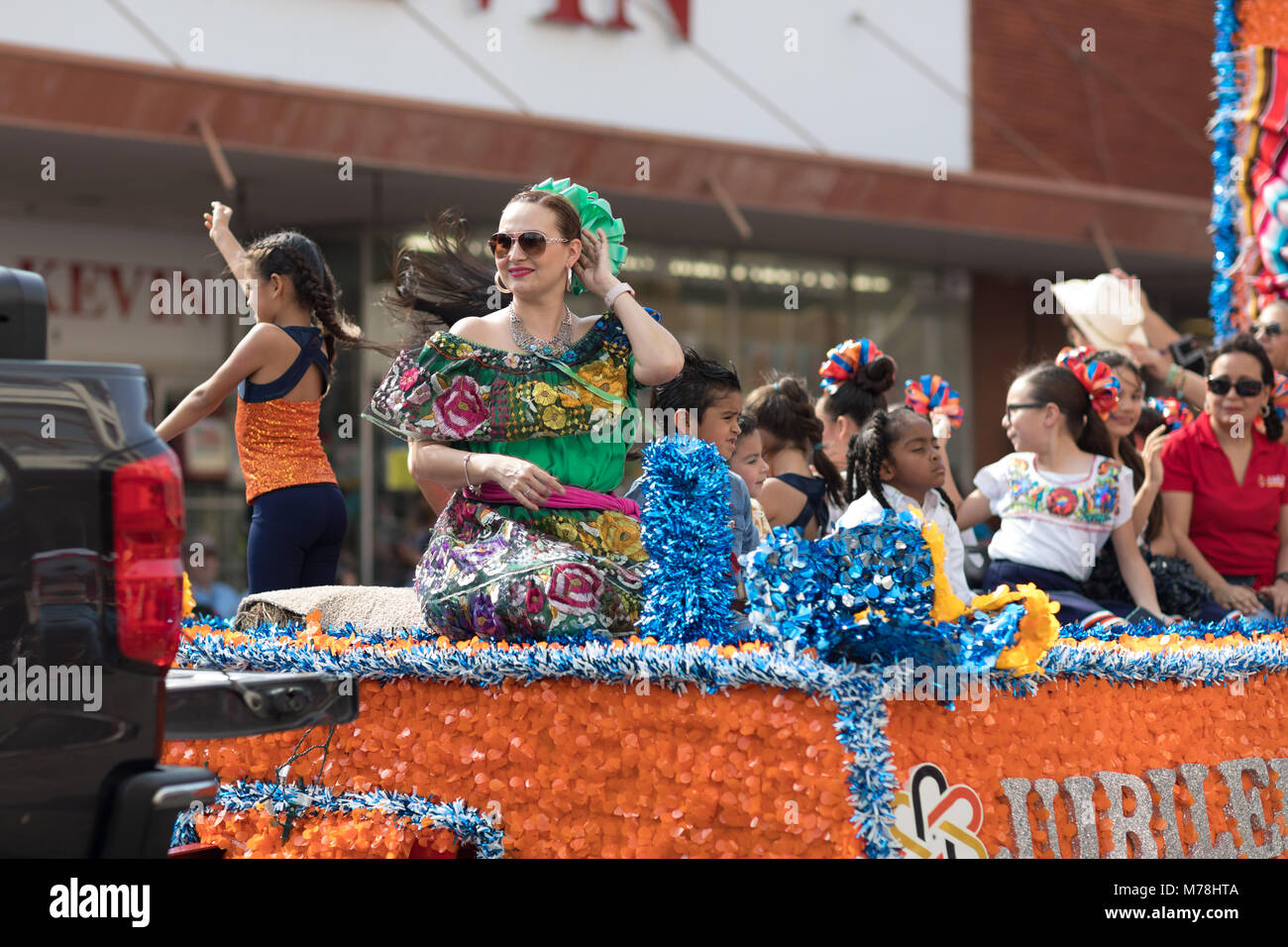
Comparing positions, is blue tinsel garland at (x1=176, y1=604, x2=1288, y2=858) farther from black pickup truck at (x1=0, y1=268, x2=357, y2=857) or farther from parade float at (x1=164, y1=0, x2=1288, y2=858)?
black pickup truck at (x1=0, y1=268, x2=357, y2=857)

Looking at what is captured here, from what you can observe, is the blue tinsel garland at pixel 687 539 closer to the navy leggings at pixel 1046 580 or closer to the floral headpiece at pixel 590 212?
the floral headpiece at pixel 590 212

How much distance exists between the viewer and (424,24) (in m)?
13.0

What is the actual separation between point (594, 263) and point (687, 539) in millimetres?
991

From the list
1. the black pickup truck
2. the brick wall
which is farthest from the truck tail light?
the brick wall

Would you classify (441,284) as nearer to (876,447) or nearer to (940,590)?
(876,447)

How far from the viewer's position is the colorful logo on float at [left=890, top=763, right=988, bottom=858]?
3.66 meters

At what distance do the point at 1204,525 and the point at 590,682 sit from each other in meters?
3.64

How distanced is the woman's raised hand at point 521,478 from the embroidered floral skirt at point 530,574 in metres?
0.17

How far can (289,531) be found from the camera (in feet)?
18.1

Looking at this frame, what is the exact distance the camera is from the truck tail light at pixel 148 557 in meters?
2.69

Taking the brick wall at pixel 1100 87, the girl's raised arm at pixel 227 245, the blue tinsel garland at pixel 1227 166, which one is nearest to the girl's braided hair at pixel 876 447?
the girl's raised arm at pixel 227 245

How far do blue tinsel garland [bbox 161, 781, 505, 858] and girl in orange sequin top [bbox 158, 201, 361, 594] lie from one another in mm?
1122

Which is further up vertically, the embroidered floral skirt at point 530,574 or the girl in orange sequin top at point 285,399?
the girl in orange sequin top at point 285,399
